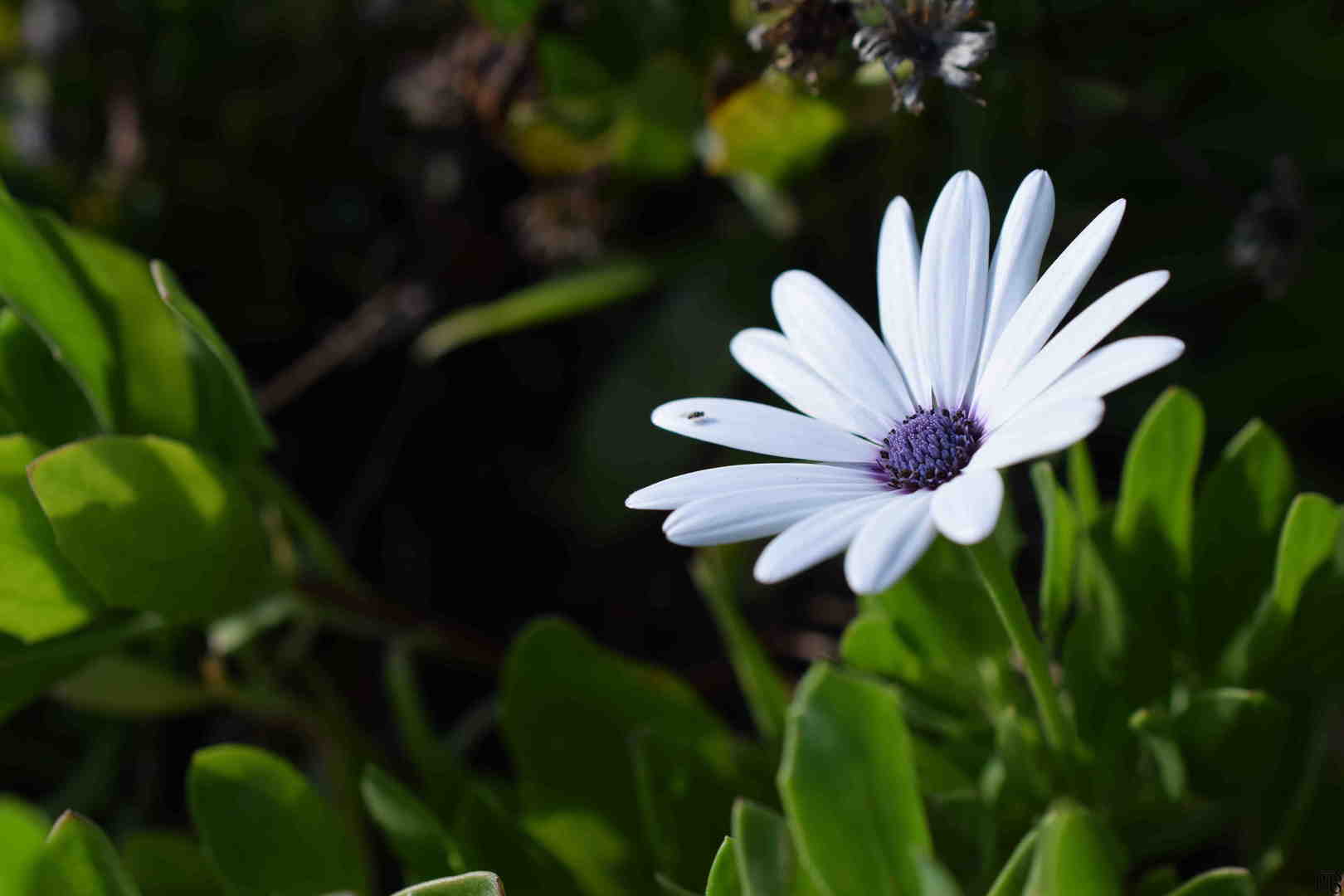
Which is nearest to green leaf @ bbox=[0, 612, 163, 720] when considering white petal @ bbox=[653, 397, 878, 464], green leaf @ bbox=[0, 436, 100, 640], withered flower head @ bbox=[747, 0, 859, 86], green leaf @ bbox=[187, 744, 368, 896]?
green leaf @ bbox=[0, 436, 100, 640]

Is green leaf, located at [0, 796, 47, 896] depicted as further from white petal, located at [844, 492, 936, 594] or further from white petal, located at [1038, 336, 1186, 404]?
white petal, located at [1038, 336, 1186, 404]

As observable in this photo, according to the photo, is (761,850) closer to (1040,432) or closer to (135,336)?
(1040,432)

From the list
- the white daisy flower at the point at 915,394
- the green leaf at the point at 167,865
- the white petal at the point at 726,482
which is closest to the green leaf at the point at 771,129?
the white daisy flower at the point at 915,394

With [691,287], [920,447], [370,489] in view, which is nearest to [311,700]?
[370,489]

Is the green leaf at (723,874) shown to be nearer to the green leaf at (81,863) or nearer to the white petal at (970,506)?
the white petal at (970,506)

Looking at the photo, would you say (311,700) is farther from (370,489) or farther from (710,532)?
(710,532)
